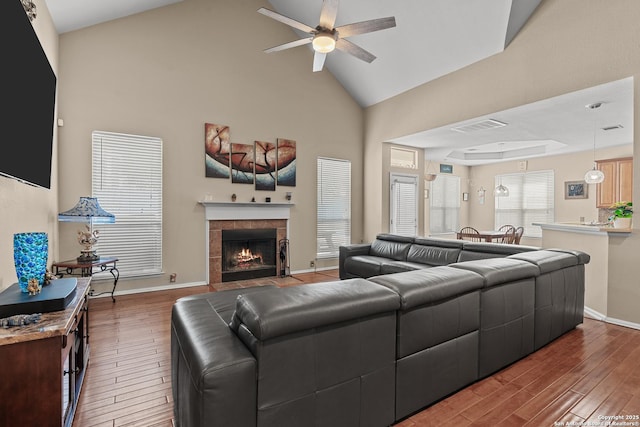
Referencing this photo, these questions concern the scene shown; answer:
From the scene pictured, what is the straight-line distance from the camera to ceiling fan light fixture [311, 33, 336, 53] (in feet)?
10.5

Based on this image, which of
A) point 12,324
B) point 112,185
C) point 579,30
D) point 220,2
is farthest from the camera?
point 220,2

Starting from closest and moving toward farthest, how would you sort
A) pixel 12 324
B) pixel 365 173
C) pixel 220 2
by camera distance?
pixel 12 324 < pixel 220 2 < pixel 365 173

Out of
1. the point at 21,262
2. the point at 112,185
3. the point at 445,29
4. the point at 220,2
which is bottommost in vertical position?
the point at 21,262

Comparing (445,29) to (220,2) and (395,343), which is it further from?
(395,343)

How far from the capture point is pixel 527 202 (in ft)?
28.6

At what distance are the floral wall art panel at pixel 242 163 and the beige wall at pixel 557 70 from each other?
3.17 m

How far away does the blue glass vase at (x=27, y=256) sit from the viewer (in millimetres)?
1787

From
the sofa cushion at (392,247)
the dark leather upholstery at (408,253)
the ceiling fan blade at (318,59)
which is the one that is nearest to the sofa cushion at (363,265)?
the dark leather upholstery at (408,253)

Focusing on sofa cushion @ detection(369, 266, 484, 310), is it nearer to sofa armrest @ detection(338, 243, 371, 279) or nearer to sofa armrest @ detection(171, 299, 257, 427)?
sofa armrest @ detection(171, 299, 257, 427)

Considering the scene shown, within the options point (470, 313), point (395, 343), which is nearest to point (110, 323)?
point (395, 343)

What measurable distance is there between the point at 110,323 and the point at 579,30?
646 cm

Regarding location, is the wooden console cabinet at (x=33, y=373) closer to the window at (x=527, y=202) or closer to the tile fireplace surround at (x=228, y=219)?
the tile fireplace surround at (x=228, y=219)

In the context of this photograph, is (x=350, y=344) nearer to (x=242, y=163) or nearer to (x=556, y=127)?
(x=242, y=163)

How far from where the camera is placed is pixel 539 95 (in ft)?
13.6
